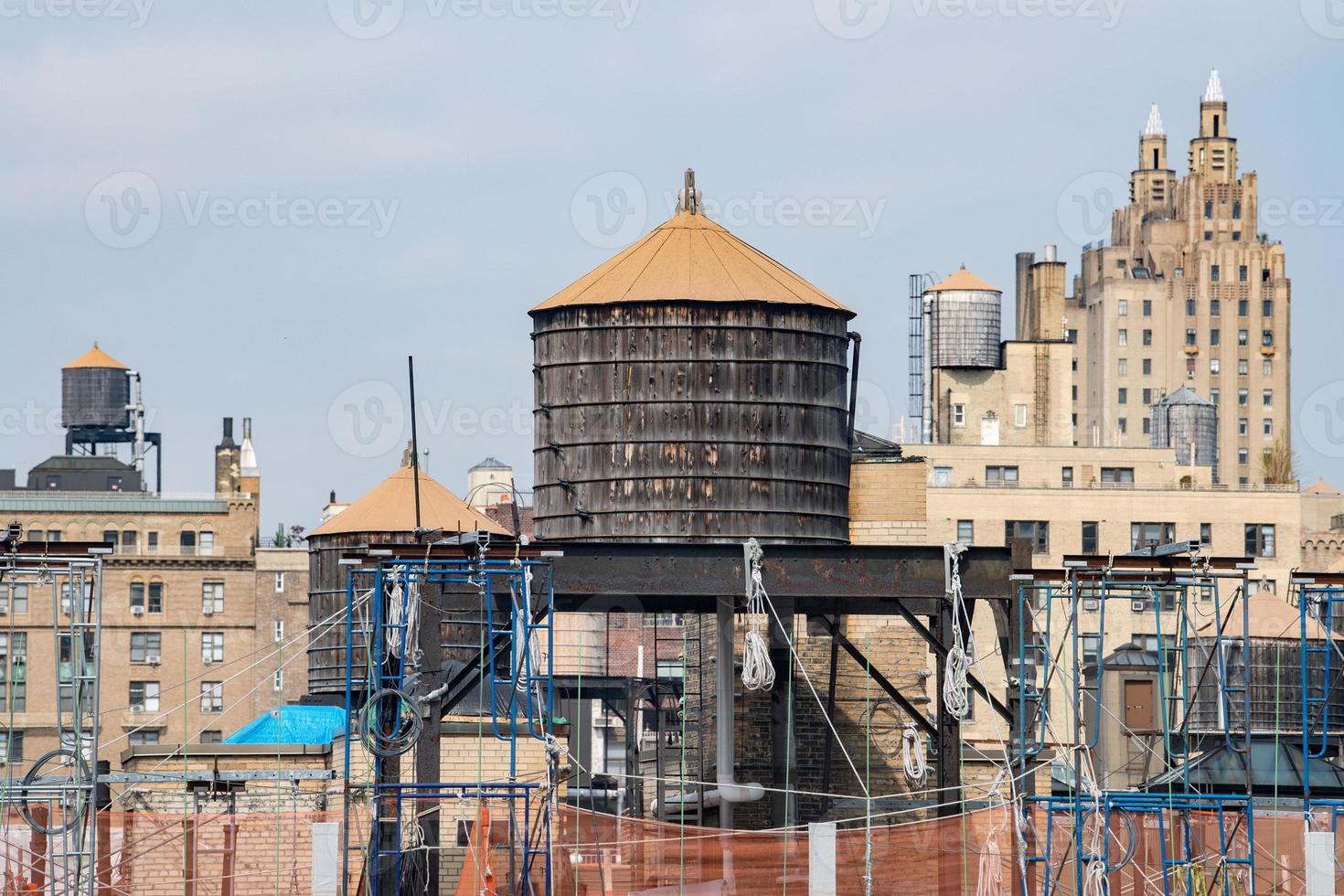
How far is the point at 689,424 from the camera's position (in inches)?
1441

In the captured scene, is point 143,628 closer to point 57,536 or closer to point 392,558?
point 57,536

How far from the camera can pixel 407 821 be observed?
3159 cm

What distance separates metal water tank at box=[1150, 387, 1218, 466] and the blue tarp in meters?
71.4

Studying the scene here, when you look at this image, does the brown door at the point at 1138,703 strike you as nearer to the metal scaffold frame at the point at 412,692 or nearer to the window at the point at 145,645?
the metal scaffold frame at the point at 412,692

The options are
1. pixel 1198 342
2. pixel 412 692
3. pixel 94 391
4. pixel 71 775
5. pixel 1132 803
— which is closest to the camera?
pixel 71 775

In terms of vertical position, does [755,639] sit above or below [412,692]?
above

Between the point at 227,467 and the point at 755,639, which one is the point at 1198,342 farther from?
the point at 755,639

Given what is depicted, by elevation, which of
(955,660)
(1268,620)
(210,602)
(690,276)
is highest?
(690,276)

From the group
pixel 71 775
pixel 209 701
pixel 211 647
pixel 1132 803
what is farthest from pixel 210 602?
pixel 1132 803

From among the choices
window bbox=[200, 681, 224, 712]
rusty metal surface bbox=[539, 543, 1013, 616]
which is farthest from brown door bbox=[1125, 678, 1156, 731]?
window bbox=[200, 681, 224, 712]

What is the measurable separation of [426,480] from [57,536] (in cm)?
3995

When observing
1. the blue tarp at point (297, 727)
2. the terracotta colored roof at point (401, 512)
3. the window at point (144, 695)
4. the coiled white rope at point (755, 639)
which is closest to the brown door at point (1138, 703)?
the terracotta colored roof at point (401, 512)

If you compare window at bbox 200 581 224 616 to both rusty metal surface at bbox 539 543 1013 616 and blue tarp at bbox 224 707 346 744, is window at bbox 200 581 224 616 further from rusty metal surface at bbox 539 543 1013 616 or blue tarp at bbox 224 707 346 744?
rusty metal surface at bbox 539 543 1013 616

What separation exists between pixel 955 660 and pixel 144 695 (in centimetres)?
6440
